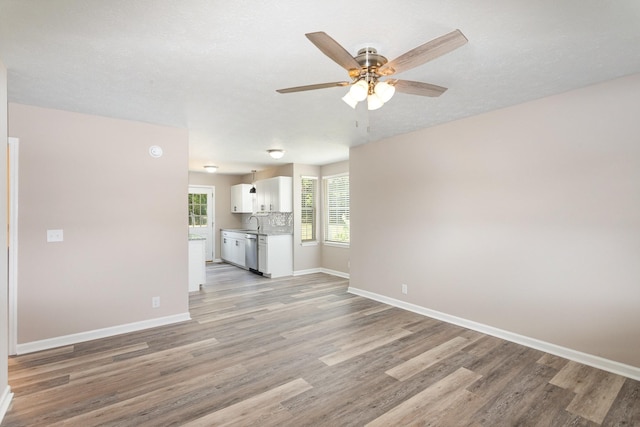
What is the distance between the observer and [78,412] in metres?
2.14

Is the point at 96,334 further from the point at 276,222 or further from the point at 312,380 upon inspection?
the point at 276,222

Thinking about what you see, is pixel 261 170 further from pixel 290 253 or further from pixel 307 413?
pixel 307 413

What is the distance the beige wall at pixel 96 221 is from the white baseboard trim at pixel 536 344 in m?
3.15

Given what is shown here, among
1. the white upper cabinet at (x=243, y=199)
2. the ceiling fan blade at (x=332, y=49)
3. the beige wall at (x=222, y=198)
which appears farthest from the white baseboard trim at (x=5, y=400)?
the beige wall at (x=222, y=198)

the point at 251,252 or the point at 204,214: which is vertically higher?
the point at 204,214

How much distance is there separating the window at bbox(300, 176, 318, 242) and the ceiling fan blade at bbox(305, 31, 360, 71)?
516cm

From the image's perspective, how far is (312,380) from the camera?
2.54 metres

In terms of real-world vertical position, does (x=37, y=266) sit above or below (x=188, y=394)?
above

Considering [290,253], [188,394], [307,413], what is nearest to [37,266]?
[188,394]

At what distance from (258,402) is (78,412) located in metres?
1.24

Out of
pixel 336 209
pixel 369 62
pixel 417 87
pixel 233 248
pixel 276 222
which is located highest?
pixel 369 62

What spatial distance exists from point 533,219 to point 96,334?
15.7 feet

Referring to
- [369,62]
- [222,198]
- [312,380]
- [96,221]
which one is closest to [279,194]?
[222,198]

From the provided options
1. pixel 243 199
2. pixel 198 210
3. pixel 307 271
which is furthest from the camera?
pixel 198 210
